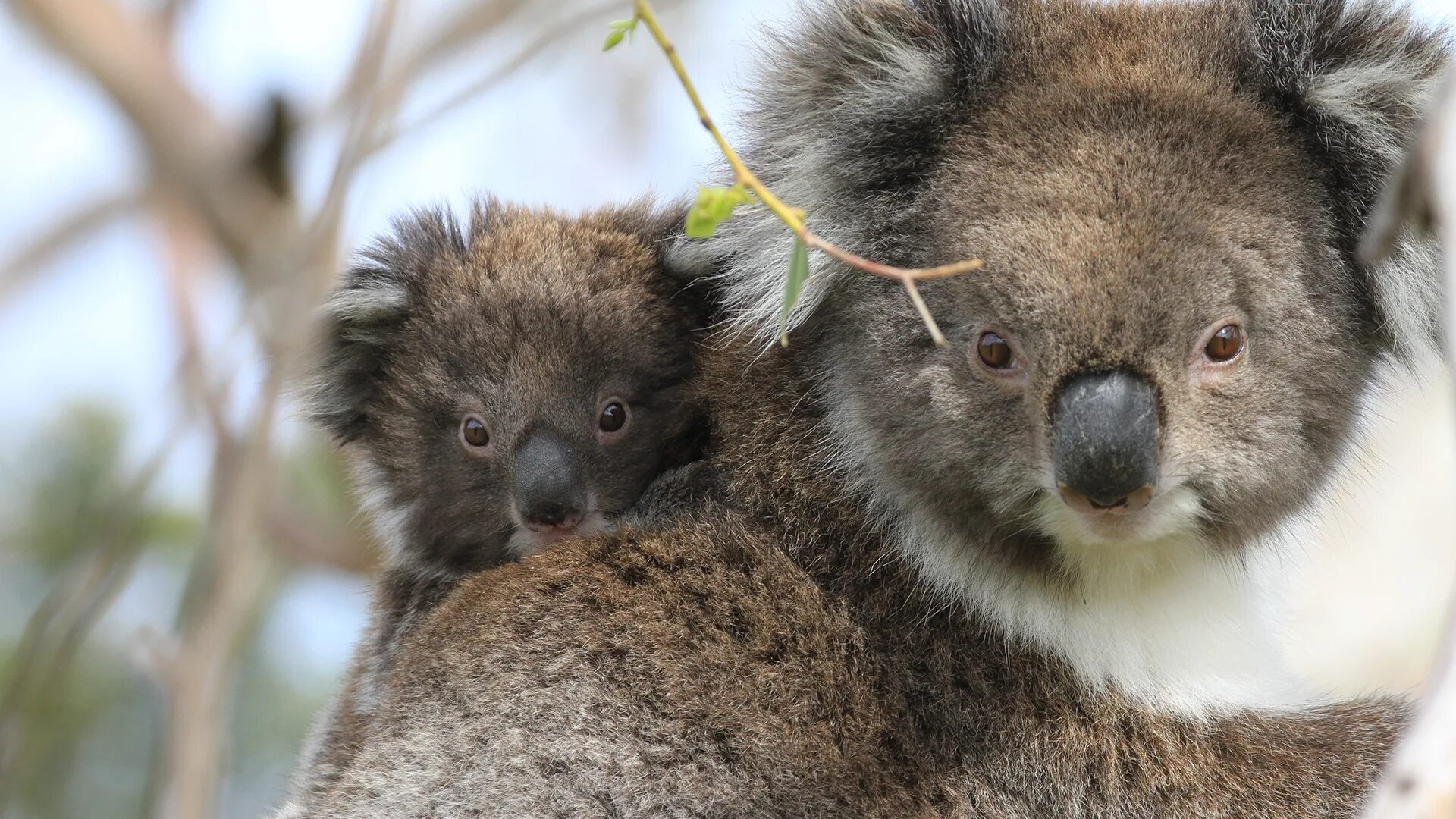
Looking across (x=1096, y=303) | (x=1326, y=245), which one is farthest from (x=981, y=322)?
(x=1326, y=245)

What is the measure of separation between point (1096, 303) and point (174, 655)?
77.7 inches

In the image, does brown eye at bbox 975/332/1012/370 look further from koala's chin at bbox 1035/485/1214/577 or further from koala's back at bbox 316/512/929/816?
koala's back at bbox 316/512/929/816

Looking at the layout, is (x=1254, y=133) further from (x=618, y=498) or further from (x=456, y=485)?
(x=456, y=485)

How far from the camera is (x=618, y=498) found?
11.5 feet

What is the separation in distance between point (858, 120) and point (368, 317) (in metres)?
1.48

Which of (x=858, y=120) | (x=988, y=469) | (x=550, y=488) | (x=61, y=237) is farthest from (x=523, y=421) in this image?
(x=61, y=237)

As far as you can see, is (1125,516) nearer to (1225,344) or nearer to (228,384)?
(1225,344)

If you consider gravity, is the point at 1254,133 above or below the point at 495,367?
above

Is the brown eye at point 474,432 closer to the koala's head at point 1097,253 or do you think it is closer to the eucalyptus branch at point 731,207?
the koala's head at point 1097,253

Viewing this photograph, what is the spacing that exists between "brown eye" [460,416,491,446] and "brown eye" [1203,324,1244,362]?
1.75 meters

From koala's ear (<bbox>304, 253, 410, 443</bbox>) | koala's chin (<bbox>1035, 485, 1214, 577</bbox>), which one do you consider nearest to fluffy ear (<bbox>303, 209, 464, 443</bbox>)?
koala's ear (<bbox>304, 253, 410, 443</bbox>)

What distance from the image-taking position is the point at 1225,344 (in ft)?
9.20

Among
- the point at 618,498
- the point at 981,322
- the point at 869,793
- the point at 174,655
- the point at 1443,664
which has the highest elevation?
the point at 1443,664

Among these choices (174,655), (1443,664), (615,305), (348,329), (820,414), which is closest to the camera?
(1443,664)
